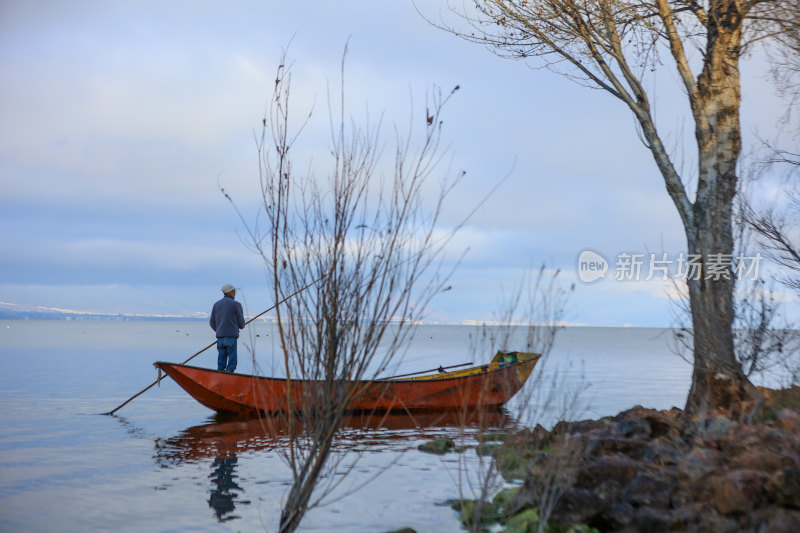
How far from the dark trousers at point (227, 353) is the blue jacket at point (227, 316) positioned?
0.17 metres

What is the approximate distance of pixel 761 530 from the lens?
4.11 meters

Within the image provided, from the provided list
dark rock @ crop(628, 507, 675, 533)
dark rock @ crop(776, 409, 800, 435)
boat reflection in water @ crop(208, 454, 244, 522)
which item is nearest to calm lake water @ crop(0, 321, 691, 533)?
boat reflection in water @ crop(208, 454, 244, 522)

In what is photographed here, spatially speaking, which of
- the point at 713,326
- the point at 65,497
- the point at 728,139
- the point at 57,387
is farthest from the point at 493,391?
the point at 57,387

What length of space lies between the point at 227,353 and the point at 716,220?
9.12m

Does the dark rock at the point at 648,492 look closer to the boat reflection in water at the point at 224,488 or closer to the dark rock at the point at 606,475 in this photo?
the dark rock at the point at 606,475

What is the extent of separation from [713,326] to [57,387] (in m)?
19.6

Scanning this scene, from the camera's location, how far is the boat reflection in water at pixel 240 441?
780cm

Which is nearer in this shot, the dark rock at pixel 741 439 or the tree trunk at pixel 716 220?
the dark rock at pixel 741 439

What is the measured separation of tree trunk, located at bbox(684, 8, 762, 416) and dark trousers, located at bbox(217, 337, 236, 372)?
8.28 metres

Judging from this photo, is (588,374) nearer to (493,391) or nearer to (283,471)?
(493,391)

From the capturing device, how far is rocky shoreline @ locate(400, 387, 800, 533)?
4.64 metres

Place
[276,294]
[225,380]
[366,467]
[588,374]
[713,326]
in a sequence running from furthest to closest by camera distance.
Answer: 1. [588,374]
2. [225,380]
3. [366,467]
4. [713,326]
5. [276,294]

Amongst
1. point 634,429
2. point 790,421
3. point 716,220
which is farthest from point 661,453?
point 716,220

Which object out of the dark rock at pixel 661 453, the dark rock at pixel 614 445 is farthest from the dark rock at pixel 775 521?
the dark rock at pixel 614 445
